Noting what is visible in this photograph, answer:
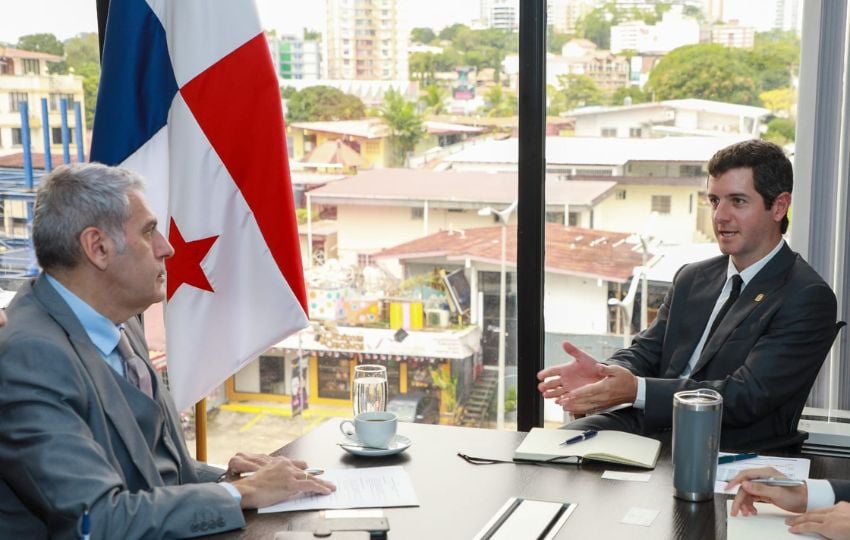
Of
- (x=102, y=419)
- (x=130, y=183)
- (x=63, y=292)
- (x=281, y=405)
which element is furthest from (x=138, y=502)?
(x=281, y=405)

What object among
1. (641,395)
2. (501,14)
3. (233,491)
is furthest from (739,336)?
(233,491)

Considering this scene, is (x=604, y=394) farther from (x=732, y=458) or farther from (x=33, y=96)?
(x=33, y=96)

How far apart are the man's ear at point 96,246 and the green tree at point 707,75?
6.39 feet

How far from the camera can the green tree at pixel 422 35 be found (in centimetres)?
334

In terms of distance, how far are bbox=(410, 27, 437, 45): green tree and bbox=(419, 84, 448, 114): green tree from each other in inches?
6.1

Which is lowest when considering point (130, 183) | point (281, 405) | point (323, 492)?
point (281, 405)

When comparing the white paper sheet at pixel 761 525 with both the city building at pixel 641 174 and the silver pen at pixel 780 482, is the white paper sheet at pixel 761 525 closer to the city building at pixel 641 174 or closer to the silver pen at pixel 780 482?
the silver pen at pixel 780 482

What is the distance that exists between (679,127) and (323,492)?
1901 mm

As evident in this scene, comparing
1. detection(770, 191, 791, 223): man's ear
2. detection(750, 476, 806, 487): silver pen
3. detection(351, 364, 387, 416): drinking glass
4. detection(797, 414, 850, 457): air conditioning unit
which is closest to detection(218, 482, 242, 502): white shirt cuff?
detection(351, 364, 387, 416): drinking glass

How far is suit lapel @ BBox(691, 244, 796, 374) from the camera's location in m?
2.63

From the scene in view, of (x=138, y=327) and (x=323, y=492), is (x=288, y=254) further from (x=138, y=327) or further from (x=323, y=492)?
(x=323, y=492)

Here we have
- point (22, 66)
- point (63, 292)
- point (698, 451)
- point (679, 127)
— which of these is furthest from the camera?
point (22, 66)

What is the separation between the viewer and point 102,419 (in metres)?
1.80

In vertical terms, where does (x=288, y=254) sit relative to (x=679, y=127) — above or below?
below
